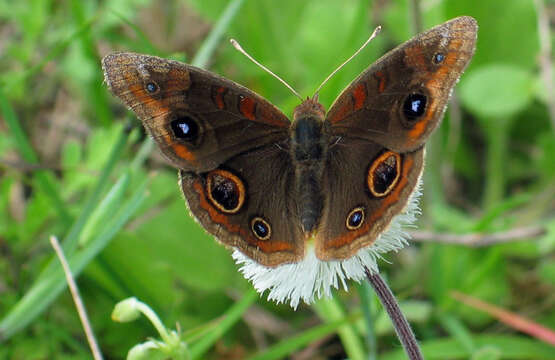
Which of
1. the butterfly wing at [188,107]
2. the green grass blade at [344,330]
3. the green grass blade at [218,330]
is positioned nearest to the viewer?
the butterfly wing at [188,107]

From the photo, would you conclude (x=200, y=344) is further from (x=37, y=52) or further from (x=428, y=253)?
(x=37, y=52)

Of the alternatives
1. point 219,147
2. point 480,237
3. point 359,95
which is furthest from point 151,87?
point 480,237

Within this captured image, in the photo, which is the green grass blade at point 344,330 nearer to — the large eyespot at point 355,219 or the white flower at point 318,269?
the white flower at point 318,269

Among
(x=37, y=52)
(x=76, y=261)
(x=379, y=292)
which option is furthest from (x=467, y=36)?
(x=37, y=52)

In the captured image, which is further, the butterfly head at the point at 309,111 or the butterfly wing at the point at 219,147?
the butterfly head at the point at 309,111

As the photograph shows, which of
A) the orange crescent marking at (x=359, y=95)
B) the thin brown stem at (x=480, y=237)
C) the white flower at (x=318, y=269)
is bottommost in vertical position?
the white flower at (x=318, y=269)

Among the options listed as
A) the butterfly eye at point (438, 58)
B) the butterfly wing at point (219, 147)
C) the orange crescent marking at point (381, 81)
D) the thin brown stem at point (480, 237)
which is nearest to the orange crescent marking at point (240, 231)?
the butterfly wing at point (219, 147)

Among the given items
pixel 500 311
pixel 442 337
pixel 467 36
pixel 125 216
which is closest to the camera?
pixel 467 36

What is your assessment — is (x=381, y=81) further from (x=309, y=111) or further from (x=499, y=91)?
(x=499, y=91)
